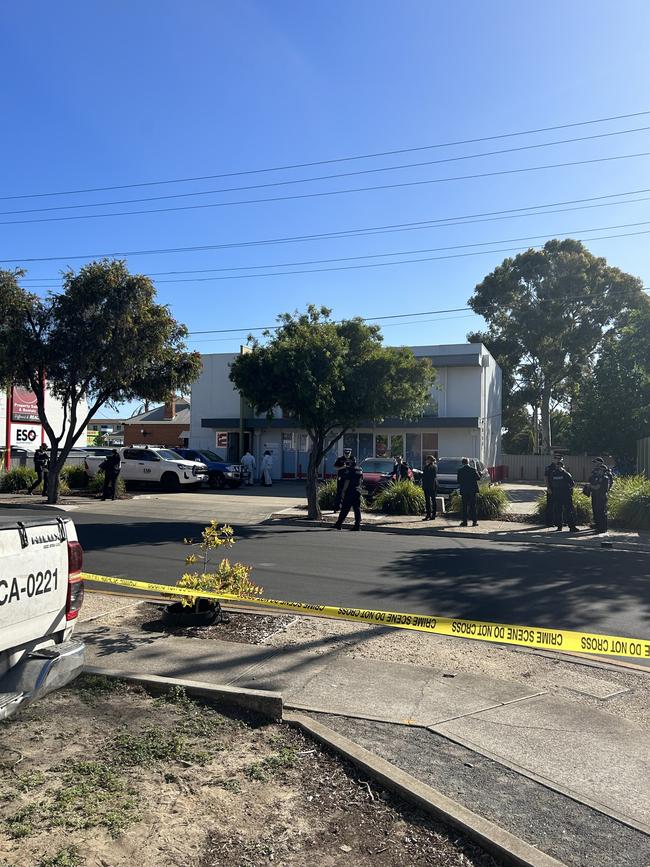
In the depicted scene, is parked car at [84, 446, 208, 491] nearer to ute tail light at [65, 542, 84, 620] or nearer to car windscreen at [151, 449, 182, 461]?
car windscreen at [151, 449, 182, 461]

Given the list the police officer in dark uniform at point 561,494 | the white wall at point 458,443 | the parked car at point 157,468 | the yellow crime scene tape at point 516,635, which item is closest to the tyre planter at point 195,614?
the yellow crime scene tape at point 516,635

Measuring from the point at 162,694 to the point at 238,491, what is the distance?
75.4ft

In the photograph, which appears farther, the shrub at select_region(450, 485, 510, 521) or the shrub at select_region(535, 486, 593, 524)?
the shrub at select_region(450, 485, 510, 521)

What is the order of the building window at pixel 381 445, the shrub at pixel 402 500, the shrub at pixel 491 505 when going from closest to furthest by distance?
the shrub at pixel 491 505 → the shrub at pixel 402 500 → the building window at pixel 381 445

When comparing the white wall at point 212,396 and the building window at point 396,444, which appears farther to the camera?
the white wall at point 212,396

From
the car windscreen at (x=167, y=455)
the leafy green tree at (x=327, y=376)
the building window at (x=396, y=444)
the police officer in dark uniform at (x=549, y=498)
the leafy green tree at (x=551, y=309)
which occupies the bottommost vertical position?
the police officer in dark uniform at (x=549, y=498)

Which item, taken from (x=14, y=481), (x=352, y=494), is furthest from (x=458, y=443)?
(x=14, y=481)

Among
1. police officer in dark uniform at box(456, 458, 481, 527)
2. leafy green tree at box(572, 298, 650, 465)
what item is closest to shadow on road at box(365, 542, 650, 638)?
police officer in dark uniform at box(456, 458, 481, 527)

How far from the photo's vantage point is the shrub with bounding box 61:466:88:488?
27.2 metres

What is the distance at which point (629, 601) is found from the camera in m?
8.52

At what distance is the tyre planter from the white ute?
2670 mm

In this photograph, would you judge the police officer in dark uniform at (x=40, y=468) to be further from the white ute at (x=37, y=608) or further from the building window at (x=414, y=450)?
the white ute at (x=37, y=608)

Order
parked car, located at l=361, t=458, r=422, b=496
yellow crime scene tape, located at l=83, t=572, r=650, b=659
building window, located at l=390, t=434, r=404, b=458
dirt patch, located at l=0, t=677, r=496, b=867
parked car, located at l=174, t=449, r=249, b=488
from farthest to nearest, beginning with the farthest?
building window, located at l=390, t=434, r=404, b=458
parked car, located at l=174, t=449, r=249, b=488
parked car, located at l=361, t=458, r=422, b=496
yellow crime scene tape, located at l=83, t=572, r=650, b=659
dirt patch, located at l=0, t=677, r=496, b=867

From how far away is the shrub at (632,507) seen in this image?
16547 millimetres
